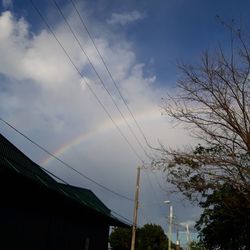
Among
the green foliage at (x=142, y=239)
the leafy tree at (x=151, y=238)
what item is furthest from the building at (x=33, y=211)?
the leafy tree at (x=151, y=238)

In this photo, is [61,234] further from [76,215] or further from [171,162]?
[171,162]

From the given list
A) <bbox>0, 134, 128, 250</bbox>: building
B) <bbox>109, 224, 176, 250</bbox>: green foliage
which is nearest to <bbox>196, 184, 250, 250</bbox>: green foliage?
<bbox>0, 134, 128, 250</bbox>: building

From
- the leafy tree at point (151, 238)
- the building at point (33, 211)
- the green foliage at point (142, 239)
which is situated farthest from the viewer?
the leafy tree at point (151, 238)

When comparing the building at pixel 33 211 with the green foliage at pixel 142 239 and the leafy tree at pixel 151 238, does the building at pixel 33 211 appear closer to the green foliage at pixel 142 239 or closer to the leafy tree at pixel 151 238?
the green foliage at pixel 142 239

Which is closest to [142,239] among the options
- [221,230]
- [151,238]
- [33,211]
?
[151,238]

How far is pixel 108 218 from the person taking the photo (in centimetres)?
3288

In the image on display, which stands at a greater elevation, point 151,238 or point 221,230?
point 151,238

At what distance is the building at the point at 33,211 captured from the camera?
18.9 m

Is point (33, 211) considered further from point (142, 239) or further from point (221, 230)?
point (142, 239)

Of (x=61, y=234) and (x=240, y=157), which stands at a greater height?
(x=240, y=157)

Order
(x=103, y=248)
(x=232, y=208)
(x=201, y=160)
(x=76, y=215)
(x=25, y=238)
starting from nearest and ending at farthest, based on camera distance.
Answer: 1. (x=201, y=160)
2. (x=232, y=208)
3. (x=25, y=238)
4. (x=76, y=215)
5. (x=103, y=248)

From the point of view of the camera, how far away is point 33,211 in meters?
21.8

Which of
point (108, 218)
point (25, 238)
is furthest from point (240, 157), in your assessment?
point (108, 218)

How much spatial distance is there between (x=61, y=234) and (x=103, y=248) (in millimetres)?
10786
